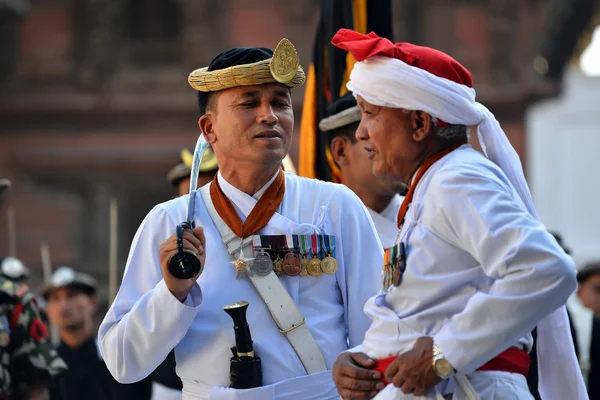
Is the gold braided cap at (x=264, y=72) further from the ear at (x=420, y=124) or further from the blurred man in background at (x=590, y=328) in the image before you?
the blurred man in background at (x=590, y=328)

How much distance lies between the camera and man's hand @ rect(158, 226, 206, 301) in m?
3.59

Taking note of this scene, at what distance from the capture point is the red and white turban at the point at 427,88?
10.8 feet

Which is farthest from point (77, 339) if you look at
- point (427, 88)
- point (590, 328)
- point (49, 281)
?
point (427, 88)

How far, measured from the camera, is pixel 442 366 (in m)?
3.06

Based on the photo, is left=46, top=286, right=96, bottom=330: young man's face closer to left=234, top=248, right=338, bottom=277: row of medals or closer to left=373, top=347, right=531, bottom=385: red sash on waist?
left=234, top=248, right=338, bottom=277: row of medals

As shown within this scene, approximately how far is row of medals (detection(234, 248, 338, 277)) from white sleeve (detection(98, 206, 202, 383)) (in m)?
0.16

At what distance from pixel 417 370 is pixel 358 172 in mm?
2123

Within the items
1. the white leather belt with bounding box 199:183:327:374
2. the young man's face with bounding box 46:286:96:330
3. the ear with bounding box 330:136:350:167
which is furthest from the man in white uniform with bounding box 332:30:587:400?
the young man's face with bounding box 46:286:96:330

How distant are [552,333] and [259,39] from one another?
1686 cm

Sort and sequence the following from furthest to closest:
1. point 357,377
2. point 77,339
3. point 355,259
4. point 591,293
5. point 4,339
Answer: point 77,339 < point 591,293 < point 4,339 < point 355,259 < point 357,377

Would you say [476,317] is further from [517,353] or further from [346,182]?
[346,182]

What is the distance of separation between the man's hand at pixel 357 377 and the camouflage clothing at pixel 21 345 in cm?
273

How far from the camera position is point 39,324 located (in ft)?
19.4

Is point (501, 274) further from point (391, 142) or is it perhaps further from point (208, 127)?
point (208, 127)
